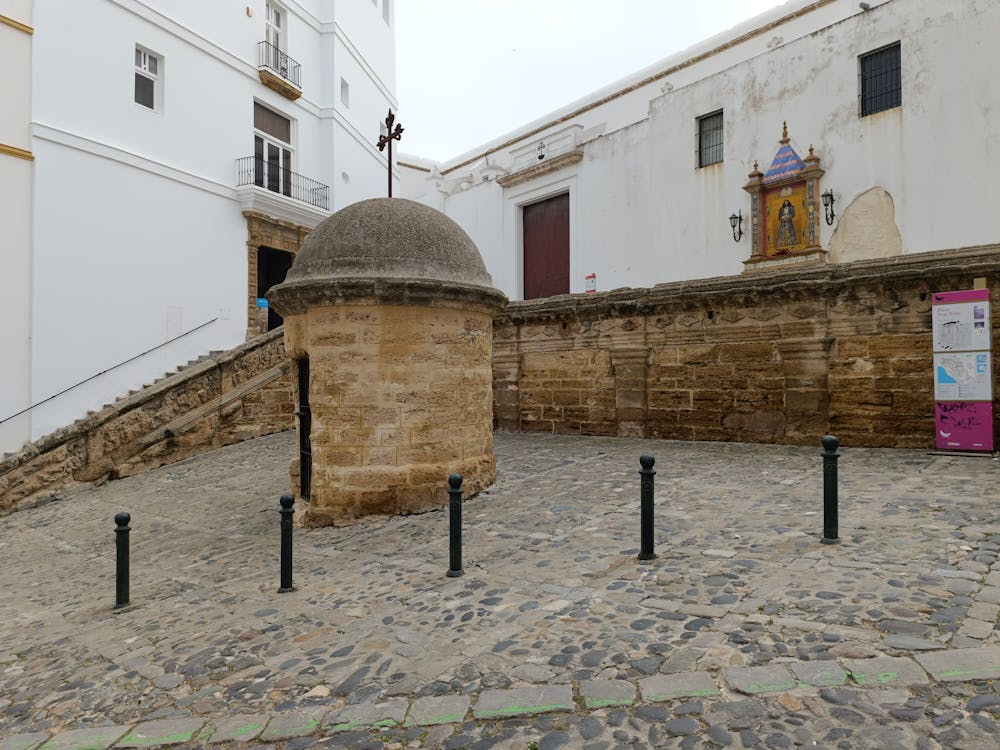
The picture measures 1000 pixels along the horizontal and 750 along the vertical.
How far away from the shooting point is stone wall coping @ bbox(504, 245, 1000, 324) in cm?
750

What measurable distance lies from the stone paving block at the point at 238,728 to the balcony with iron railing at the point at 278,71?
17.4 metres

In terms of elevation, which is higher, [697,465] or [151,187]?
[151,187]

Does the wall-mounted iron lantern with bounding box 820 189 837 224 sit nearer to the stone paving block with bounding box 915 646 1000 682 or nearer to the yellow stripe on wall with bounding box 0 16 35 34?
the stone paving block with bounding box 915 646 1000 682

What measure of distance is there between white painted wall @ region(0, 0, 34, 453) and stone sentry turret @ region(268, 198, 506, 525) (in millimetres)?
7292

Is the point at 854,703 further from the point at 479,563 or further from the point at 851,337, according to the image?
the point at 851,337

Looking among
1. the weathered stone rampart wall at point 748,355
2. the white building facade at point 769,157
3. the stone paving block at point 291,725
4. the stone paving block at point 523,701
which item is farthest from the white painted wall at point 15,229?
the white building facade at point 769,157

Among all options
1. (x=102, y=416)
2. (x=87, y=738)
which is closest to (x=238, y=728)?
(x=87, y=738)

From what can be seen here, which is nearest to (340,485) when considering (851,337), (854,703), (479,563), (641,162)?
(479,563)

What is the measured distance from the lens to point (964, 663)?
103 inches

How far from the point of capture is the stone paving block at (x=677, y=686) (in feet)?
8.46

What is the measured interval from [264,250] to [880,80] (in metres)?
15.6

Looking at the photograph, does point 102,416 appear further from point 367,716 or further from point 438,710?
point 438,710

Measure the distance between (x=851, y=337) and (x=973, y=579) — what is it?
18.0 feet

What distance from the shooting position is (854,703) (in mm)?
2408
